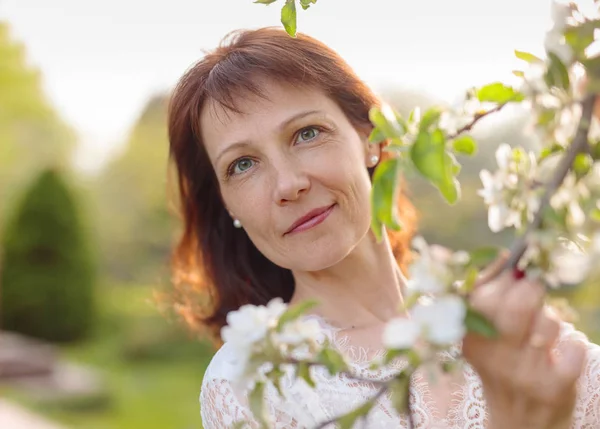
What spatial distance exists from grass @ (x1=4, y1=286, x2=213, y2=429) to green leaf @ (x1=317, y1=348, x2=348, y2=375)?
24.7 ft

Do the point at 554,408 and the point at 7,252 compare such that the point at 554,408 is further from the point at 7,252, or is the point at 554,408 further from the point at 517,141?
the point at 7,252

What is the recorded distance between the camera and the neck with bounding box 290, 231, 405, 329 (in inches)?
82.7

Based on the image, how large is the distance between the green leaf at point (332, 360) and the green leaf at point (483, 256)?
0.17 metres

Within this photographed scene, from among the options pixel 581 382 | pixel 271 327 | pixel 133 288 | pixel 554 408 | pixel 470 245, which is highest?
pixel 271 327

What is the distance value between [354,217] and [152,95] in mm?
17806

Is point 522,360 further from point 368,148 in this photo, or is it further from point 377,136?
point 368,148

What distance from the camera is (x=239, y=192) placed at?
1.93 metres

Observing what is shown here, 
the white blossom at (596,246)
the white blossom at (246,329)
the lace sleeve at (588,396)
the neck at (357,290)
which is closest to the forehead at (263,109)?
the neck at (357,290)

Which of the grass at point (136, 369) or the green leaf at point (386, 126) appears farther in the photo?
the grass at point (136, 369)

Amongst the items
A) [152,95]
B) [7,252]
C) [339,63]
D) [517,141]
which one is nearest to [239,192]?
[339,63]

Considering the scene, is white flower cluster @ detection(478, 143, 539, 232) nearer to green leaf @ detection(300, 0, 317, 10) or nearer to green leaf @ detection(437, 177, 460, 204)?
green leaf @ detection(437, 177, 460, 204)

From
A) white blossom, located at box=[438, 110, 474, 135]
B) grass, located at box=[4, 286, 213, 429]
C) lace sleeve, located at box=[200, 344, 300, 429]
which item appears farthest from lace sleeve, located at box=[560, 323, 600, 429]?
grass, located at box=[4, 286, 213, 429]

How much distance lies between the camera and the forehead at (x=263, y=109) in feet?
6.02

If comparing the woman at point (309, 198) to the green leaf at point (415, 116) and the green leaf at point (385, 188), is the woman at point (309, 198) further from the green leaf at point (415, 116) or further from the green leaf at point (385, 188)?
the green leaf at point (385, 188)
